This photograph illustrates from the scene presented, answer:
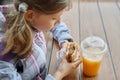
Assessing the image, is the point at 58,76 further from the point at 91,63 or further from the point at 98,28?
the point at 98,28

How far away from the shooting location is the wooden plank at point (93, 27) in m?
1.12

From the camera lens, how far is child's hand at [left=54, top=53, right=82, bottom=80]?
1.07 metres

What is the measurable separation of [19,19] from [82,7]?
90 centimetres

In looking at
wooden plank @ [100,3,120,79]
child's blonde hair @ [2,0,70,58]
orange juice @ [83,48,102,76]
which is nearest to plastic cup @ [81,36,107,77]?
orange juice @ [83,48,102,76]

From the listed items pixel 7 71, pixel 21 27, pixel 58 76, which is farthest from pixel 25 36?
pixel 58 76

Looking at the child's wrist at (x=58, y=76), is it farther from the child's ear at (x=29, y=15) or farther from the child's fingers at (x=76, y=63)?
the child's ear at (x=29, y=15)

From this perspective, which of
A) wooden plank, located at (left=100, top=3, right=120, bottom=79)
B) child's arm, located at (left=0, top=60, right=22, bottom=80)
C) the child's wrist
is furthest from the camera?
wooden plank, located at (left=100, top=3, right=120, bottom=79)

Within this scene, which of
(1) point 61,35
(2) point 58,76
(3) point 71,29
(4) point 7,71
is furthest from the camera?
(3) point 71,29

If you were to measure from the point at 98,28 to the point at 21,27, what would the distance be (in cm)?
70

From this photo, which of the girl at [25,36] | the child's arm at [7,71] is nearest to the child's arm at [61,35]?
the girl at [25,36]

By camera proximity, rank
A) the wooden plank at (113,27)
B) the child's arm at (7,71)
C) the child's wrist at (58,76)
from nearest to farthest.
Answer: the child's arm at (7,71), the child's wrist at (58,76), the wooden plank at (113,27)

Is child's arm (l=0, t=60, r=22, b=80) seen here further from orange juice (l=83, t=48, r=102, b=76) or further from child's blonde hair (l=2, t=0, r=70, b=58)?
orange juice (l=83, t=48, r=102, b=76)

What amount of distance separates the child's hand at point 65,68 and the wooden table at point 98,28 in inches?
1.2

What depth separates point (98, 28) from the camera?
1452mm
